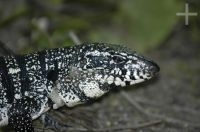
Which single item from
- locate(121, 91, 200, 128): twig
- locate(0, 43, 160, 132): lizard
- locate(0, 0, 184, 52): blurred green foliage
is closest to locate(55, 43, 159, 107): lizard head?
locate(0, 43, 160, 132): lizard

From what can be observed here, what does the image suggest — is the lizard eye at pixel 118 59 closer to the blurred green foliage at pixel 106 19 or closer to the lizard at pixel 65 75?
the lizard at pixel 65 75

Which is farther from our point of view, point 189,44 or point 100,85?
point 189,44

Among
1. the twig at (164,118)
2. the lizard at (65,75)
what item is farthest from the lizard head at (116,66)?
the twig at (164,118)

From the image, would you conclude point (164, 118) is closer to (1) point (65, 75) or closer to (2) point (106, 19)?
(1) point (65, 75)

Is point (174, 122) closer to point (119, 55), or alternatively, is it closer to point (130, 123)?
point (130, 123)

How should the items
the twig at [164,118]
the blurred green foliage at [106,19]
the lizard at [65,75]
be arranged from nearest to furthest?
1. the lizard at [65,75]
2. the twig at [164,118]
3. the blurred green foliage at [106,19]

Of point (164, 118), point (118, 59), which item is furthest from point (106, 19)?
point (118, 59)

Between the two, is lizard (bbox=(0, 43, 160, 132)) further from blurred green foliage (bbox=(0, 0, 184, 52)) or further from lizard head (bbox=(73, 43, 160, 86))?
blurred green foliage (bbox=(0, 0, 184, 52))

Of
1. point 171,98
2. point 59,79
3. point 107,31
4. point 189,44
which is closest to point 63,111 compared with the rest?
point 59,79
